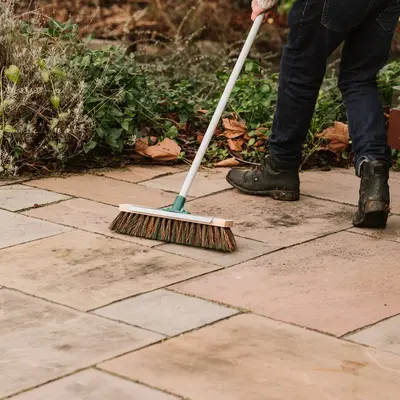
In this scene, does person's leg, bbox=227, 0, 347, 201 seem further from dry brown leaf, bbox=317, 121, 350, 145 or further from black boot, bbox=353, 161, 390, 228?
dry brown leaf, bbox=317, 121, 350, 145

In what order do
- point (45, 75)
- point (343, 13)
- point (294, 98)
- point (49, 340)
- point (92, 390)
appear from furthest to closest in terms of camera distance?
1. point (45, 75)
2. point (294, 98)
3. point (343, 13)
4. point (49, 340)
5. point (92, 390)

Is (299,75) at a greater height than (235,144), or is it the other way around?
(299,75)

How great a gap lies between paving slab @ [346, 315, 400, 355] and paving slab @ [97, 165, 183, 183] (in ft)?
6.87

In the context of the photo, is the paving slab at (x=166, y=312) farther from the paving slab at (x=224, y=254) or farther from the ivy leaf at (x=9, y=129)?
the ivy leaf at (x=9, y=129)

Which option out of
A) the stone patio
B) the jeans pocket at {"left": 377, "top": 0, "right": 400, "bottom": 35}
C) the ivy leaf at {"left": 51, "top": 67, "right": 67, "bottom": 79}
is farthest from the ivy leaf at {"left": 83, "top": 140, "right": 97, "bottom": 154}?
the jeans pocket at {"left": 377, "top": 0, "right": 400, "bottom": 35}

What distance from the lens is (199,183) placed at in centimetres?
538

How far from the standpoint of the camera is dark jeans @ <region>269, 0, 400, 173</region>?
467 cm

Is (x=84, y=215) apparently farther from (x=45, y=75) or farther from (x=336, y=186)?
(x=336, y=186)

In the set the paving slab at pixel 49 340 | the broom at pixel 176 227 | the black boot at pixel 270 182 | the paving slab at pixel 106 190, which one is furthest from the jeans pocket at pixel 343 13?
the paving slab at pixel 49 340

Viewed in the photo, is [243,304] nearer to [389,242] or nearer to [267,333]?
[267,333]

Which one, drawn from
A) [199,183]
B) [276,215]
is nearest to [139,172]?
[199,183]

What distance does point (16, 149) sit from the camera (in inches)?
211

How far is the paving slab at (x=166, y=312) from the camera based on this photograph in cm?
349

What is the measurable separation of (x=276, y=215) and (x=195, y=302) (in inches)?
48.9
